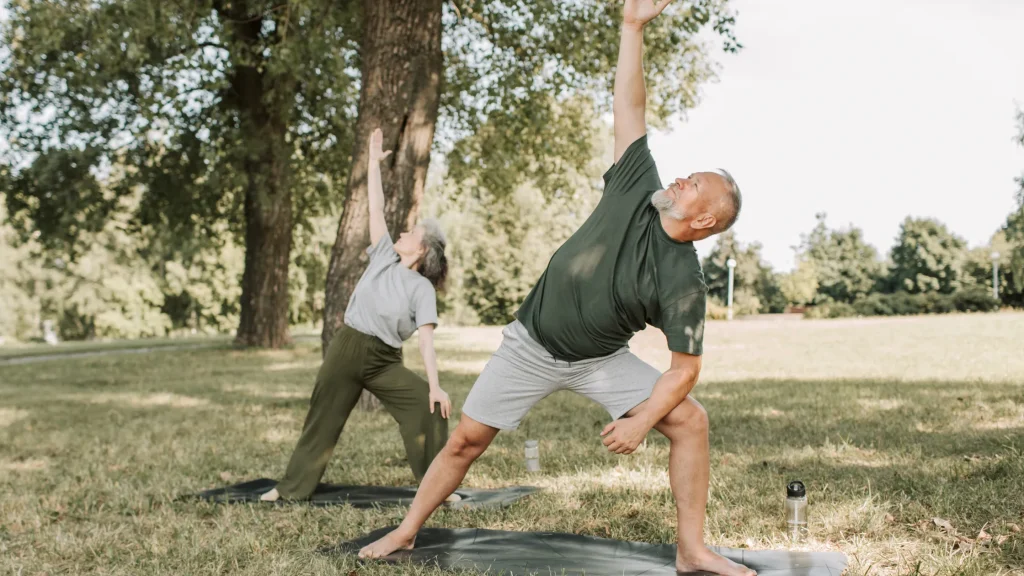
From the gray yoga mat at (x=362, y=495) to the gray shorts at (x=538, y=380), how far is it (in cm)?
140

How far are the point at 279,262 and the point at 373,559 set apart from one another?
16.1 metres

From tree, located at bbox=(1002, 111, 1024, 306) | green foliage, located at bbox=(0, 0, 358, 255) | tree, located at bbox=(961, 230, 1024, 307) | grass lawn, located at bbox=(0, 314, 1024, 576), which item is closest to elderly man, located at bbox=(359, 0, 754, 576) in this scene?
grass lawn, located at bbox=(0, 314, 1024, 576)

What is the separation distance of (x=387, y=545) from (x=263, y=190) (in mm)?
14229

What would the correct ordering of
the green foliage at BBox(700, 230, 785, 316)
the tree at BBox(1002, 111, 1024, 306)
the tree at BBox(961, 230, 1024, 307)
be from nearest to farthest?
1. the tree at BBox(1002, 111, 1024, 306)
2. the tree at BBox(961, 230, 1024, 307)
3. the green foliage at BBox(700, 230, 785, 316)

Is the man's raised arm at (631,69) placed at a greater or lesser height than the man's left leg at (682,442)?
greater

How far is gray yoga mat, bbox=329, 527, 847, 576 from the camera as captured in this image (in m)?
3.88

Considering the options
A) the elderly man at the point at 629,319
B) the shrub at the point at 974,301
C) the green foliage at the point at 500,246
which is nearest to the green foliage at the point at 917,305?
the shrub at the point at 974,301

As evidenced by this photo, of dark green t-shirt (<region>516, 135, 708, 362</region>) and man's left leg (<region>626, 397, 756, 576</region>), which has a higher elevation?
dark green t-shirt (<region>516, 135, 708, 362</region>)

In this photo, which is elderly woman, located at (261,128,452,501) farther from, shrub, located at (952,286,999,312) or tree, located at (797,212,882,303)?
tree, located at (797,212,882,303)

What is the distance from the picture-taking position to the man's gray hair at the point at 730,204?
3.54 meters

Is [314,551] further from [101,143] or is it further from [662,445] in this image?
[101,143]

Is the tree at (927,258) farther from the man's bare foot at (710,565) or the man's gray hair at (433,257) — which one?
the man's bare foot at (710,565)

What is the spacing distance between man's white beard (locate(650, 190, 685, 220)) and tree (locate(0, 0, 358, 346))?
10729mm

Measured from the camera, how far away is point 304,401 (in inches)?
447
